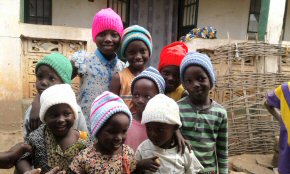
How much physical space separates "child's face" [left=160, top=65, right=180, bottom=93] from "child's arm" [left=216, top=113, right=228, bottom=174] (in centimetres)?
49

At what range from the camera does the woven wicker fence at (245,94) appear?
4977 mm

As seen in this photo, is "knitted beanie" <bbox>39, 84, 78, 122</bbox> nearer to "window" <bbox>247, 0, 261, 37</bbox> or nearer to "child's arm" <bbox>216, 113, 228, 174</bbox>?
"child's arm" <bbox>216, 113, 228, 174</bbox>

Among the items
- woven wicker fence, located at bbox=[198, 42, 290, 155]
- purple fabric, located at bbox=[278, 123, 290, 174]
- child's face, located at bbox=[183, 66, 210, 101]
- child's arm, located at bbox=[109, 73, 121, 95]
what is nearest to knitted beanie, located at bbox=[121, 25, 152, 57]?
child's arm, located at bbox=[109, 73, 121, 95]

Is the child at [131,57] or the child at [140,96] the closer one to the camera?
the child at [140,96]

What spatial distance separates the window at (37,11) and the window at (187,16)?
385cm

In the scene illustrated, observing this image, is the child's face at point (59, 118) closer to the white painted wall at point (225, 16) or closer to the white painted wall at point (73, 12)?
the white painted wall at point (73, 12)

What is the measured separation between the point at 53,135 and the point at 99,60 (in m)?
0.93

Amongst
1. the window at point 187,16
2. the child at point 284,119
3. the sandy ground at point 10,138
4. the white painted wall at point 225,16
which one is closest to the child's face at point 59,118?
the child at point 284,119

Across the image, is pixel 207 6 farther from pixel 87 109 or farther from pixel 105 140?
pixel 105 140

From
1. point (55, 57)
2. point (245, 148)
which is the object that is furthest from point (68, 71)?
point (245, 148)

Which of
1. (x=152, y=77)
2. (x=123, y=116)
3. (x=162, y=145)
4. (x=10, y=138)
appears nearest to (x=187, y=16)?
(x=10, y=138)

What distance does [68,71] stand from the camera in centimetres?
193

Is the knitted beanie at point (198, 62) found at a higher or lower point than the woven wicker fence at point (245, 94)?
higher

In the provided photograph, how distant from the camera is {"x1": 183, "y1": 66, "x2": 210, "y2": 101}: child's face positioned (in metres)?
1.88
